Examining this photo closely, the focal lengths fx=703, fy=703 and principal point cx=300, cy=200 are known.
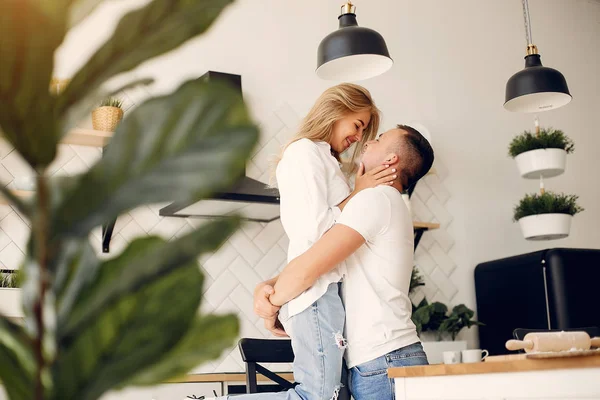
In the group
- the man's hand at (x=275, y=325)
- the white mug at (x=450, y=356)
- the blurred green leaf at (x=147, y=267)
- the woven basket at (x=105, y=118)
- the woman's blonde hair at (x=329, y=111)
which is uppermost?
the woven basket at (x=105, y=118)

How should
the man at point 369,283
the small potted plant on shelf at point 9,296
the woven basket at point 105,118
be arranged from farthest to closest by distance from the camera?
the woven basket at point 105,118 < the small potted plant on shelf at point 9,296 < the man at point 369,283

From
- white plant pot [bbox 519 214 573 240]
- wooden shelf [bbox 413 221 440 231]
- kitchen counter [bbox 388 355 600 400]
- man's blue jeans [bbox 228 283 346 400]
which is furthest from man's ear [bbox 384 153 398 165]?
white plant pot [bbox 519 214 573 240]

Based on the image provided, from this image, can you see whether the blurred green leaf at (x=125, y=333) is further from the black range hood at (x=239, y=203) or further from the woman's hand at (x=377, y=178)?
the black range hood at (x=239, y=203)

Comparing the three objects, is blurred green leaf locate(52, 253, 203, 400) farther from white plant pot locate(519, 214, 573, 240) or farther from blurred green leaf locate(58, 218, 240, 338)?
white plant pot locate(519, 214, 573, 240)

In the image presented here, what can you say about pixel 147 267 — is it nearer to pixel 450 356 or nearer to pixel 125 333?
pixel 125 333

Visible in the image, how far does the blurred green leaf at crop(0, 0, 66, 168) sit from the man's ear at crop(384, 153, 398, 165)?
1774mm

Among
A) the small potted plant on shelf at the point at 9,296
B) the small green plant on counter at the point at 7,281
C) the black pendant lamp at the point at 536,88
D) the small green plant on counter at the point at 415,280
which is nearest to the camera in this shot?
the small potted plant on shelf at the point at 9,296

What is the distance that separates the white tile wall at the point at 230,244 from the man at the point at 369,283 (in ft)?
3.72

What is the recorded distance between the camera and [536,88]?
9.78 ft

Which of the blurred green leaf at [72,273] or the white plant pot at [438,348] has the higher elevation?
the blurred green leaf at [72,273]

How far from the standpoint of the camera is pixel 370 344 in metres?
1.73

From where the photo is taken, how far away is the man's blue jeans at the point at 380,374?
172 cm

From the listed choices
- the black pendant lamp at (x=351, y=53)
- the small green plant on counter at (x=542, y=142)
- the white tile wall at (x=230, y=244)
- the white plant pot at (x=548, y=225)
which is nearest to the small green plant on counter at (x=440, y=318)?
the white tile wall at (x=230, y=244)

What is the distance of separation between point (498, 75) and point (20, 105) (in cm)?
445
